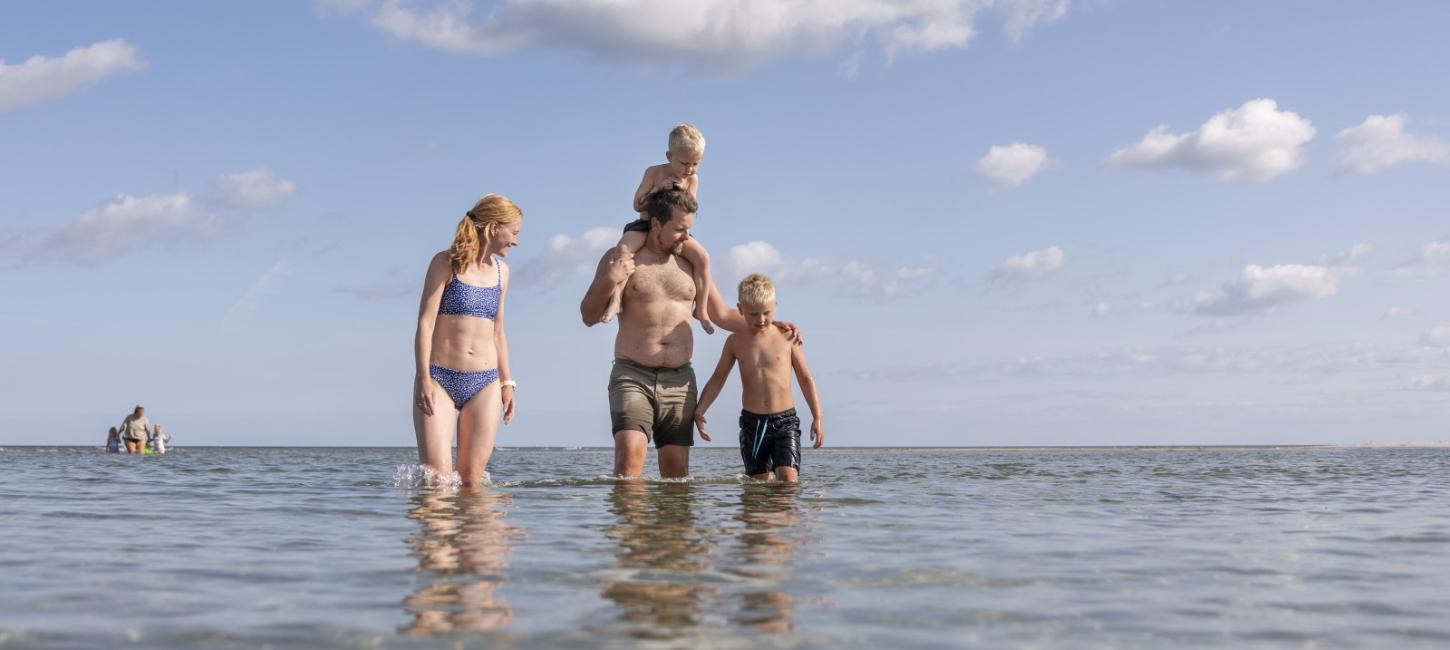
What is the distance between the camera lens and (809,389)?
8.95 metres

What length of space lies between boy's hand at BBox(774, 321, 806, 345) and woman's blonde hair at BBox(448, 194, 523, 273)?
223 cm

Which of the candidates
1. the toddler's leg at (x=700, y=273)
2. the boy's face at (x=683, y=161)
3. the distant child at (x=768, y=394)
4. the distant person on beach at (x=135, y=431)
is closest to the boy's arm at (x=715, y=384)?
the distant child at (x=768, y=394)

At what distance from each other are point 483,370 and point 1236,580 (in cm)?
484

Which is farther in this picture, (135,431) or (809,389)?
A: (135,431)

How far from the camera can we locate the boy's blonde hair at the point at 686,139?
7848mm

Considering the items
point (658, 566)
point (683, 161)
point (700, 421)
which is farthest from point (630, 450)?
point (658, 566)

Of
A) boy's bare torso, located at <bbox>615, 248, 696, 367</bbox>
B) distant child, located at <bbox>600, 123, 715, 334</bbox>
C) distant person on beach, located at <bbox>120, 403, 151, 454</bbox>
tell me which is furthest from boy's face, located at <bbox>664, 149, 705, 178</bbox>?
distant person on beach, located at <bbox>120, 403, 151, 454</bbox>

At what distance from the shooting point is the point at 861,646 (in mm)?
2900

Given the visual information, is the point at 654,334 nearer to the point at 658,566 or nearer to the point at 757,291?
the point at 757,291

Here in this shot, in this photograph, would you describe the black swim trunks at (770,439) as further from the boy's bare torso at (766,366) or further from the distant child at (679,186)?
the distant child at (679,186)

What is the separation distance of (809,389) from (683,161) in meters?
2.12

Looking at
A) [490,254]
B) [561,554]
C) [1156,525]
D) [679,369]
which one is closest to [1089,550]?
[1156,525]

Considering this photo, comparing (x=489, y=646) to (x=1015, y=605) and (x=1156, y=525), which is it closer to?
(x=1015, y=605)

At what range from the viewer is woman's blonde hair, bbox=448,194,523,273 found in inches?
292
